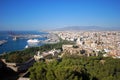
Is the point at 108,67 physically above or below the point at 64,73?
below

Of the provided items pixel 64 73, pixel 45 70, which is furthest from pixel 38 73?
pixel 64 73

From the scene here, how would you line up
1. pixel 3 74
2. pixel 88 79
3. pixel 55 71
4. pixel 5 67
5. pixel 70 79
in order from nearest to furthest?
1. pixel 70 79
2. pixel 55 71
3. pixel 88 79
4. pixel 3 74
5. pixel 5 67

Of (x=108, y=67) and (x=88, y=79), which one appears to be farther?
(x=108, y=67)

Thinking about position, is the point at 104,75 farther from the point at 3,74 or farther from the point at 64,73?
the point at 3,74

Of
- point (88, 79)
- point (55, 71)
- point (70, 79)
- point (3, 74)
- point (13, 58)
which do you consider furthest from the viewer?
point (13, 58)

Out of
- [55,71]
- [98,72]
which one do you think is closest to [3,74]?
[55,71]

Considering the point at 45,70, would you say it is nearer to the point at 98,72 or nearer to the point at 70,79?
the point at 70,79

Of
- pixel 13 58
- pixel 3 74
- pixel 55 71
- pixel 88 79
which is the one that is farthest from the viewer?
pixel 13 58

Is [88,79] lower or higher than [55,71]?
lower

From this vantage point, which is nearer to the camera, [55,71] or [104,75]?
[55,71]
